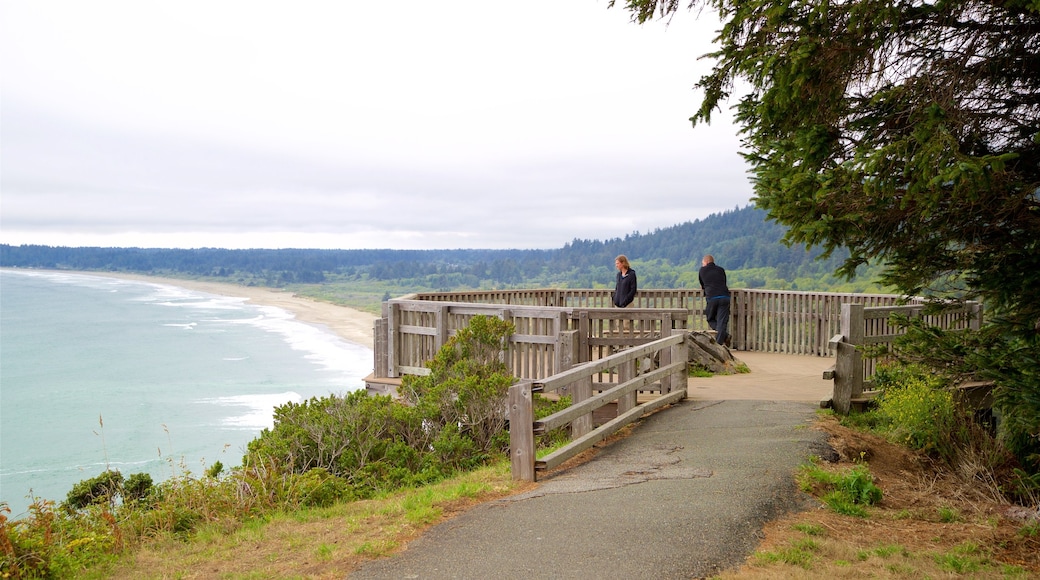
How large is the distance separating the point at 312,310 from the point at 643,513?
11126 cm

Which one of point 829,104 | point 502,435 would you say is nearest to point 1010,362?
point 829,104

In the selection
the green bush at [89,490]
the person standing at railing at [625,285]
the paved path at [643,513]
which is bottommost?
the green bush at [89,490]

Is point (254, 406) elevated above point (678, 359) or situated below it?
below

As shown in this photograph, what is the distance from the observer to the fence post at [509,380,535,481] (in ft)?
25.6

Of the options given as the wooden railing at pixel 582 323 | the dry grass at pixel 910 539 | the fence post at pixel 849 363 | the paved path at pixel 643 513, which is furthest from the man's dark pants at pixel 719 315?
the dry grass at pixel 910 539

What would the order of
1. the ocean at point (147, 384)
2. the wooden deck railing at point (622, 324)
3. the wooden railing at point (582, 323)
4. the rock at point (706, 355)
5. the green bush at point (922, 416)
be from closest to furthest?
the green bush at point (922, 416) → the wooden deck railing at point (622, 324) → the wooden railing at point (582, 323) → the rock at point (706, 355) → the ocean at point (147, 384)

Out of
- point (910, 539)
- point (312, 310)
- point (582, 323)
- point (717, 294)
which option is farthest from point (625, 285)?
point (312, 310)

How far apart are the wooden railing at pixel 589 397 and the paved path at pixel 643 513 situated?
26 centimetres

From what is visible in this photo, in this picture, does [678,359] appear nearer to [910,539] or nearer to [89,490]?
[910,539]

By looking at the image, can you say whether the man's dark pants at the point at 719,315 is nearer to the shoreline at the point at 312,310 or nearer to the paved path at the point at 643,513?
the paved path at the point at 643,513

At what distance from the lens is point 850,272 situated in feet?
23.1

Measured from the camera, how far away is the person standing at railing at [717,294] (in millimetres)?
18609

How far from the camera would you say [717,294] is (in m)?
18.7

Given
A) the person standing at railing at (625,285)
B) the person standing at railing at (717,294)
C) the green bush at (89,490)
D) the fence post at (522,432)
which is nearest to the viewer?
the fence post at (522,432)
